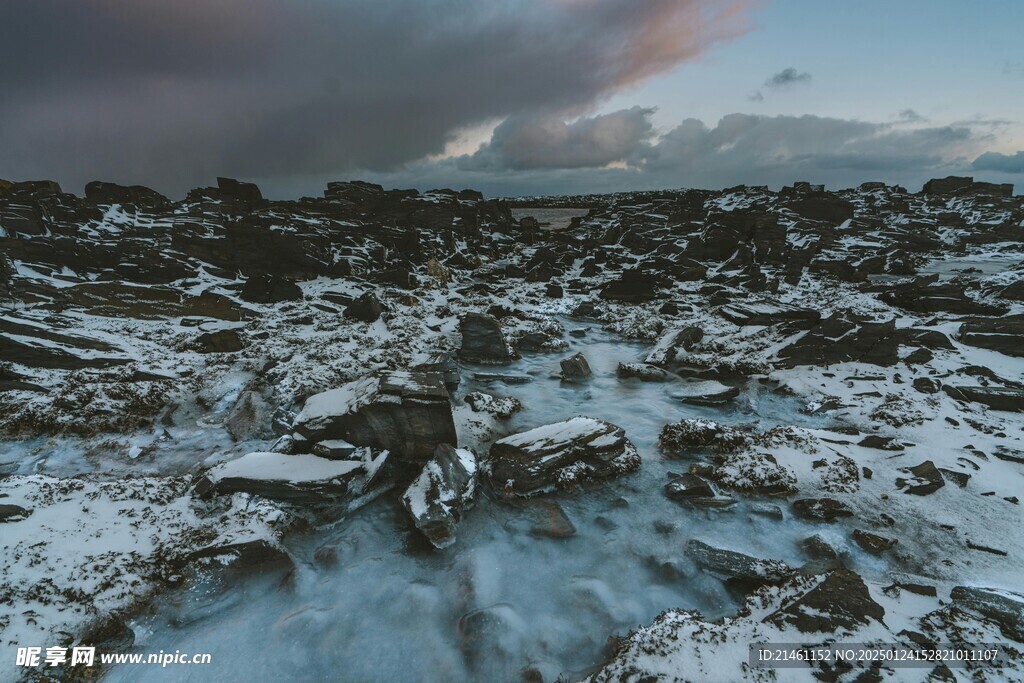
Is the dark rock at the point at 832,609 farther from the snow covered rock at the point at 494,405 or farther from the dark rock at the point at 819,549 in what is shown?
the snow covered rock at the point at 494,405

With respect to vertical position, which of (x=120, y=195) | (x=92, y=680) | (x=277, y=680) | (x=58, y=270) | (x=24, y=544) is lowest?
(x=277, y=680)

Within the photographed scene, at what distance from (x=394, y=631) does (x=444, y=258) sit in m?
44.4

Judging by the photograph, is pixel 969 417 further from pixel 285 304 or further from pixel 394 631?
pixel 285 304

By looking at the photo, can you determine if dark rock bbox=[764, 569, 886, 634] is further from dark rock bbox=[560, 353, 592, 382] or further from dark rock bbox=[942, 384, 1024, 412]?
dark rock bbox=[560, 353, 592, 382]

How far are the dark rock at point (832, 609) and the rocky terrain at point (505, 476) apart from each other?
65 mm

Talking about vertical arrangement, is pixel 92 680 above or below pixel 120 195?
below

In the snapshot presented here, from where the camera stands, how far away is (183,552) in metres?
9.34

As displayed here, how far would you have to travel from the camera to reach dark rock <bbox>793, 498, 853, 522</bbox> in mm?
10805

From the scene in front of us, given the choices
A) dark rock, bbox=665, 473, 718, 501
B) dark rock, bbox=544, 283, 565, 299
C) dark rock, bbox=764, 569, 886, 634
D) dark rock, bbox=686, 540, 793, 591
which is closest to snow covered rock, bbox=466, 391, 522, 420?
dark rock, bbox=665, 473, 718, 501

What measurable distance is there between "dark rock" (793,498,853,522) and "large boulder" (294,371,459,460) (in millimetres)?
10090

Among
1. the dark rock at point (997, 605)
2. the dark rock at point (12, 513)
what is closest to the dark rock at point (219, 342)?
the dark rock at point (12, 513)

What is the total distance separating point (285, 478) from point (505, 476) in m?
6.23

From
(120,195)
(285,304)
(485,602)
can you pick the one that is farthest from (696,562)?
(120,195)

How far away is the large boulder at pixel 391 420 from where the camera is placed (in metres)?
13.3
